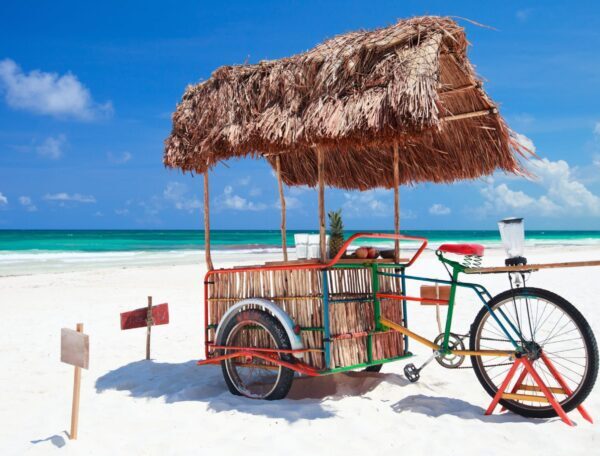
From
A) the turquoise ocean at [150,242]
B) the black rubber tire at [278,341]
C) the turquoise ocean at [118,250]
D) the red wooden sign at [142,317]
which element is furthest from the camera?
the turquoise ocean at [150,242]

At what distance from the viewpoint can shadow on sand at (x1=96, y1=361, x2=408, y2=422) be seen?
13.0 feet

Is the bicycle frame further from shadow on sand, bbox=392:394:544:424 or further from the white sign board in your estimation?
the white sign board

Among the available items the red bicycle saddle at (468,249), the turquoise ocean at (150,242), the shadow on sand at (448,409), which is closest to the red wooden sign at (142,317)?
the shadow on sand at (448,409)

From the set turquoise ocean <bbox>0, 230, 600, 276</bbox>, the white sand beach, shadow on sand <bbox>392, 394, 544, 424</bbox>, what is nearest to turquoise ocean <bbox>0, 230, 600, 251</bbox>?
turquoise ocean <bbox>0, 230, 600, 276</bbox>

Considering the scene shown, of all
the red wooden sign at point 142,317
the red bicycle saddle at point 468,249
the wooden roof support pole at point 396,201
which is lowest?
the red wooden sign at point 142,317

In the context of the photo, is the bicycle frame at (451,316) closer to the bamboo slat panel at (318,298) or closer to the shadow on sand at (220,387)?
the bamboo slat panel at (318,298)

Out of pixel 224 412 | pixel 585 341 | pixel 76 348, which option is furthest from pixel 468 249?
pixel 76 348

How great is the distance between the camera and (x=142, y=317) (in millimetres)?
5605

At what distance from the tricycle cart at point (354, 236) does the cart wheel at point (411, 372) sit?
0.04 feet

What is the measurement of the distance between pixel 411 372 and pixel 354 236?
1.31 m

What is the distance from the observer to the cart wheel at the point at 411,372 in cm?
447

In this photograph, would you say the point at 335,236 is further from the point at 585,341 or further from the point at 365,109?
the point at 585,341

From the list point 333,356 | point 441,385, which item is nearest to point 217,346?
point 333,356

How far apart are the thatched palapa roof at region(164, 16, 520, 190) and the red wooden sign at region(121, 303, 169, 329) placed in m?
1.38
